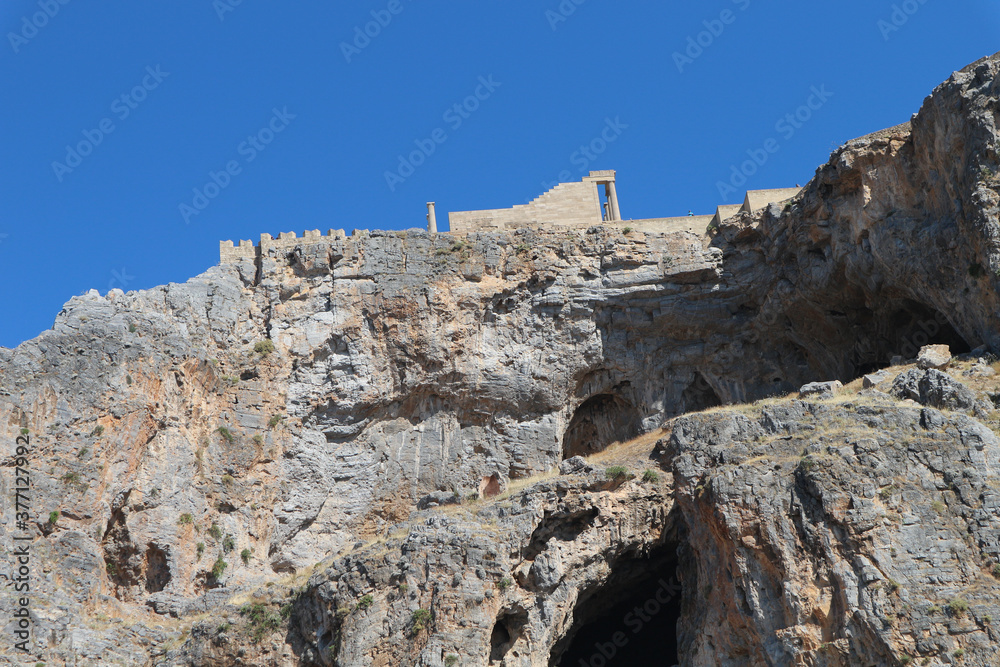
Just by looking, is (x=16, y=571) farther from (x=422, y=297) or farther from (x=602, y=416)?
(x=602, y=416)

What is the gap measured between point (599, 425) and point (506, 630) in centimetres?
1409

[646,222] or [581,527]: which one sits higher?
[646,222]

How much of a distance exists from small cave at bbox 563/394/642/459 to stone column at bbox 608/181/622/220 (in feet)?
22.7

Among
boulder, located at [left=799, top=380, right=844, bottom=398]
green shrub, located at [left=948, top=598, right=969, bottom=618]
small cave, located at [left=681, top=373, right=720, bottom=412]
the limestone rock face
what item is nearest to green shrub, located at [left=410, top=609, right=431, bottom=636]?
the limestone rock face

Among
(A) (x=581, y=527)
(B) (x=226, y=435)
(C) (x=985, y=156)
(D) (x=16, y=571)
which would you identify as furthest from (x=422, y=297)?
(C) (x=985, y=156)

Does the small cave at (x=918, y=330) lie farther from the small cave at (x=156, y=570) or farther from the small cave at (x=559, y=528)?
the small cave at (x=156, y=570)

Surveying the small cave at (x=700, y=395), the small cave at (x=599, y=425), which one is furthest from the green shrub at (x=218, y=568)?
the small cave at (x=700, y=395)

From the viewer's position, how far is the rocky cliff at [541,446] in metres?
27.5

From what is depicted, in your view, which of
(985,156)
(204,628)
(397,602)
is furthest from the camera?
(985,156)

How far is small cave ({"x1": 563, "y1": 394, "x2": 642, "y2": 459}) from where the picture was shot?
41969mm

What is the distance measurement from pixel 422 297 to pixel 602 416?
308 inches

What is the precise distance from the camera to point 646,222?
42.5 meters

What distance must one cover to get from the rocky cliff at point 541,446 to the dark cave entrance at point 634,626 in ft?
0.34

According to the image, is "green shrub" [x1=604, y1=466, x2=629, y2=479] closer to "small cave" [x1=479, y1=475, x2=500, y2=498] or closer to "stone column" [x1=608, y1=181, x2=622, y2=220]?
"small cave" [x1=479, y1=475, x2=500, y2=498]
